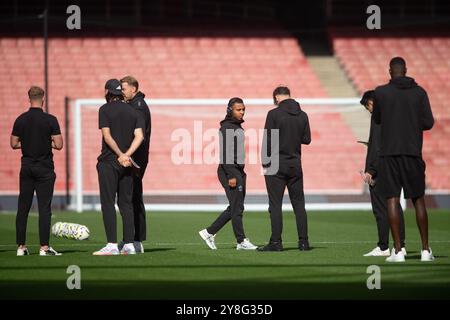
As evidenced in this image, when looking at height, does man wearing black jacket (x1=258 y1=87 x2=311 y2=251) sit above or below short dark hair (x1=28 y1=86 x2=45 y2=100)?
below

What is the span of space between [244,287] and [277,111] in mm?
3945

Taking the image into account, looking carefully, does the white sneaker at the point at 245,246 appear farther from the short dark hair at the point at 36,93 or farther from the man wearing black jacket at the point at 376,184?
the short dark hair at the point at 36,93

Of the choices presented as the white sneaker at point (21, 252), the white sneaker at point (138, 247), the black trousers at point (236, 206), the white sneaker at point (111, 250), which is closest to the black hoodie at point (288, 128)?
the black trousers at point (236, 206)

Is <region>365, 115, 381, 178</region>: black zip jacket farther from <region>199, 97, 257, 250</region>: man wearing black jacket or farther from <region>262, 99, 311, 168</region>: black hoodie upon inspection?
<region>199, 97, 257, 250</region>: man wearing black jacket

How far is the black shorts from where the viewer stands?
11.8m

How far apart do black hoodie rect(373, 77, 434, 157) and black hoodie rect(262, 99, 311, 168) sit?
1.83 meters

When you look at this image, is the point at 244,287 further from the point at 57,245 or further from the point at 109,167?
the point at 57,245

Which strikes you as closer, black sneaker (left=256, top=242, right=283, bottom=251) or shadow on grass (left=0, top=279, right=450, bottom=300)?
shadow on grass (left=0, top=279, right=450, bottom=300)

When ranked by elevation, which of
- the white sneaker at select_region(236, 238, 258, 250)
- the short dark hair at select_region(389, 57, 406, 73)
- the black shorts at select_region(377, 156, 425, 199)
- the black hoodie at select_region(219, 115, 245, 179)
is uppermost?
the short dark hair at select_region(389, 57, 406, 73)

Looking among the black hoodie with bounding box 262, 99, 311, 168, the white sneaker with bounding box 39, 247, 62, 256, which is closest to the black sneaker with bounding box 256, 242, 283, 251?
the black hoodie with bounding box 262, 99, 311, 168

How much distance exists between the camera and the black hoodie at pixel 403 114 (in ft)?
38.7

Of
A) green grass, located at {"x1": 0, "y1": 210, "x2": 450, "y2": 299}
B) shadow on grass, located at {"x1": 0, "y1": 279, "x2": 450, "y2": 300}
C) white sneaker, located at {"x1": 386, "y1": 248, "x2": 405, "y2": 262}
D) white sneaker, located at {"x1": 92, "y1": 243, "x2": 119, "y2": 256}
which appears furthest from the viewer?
white sneaker, located at {"x1": 92, "y1": 243, "x2": 119, "y2": 256}

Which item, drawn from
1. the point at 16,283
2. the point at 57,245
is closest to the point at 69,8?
the point at 57,245

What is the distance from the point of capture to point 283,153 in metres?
13.6
